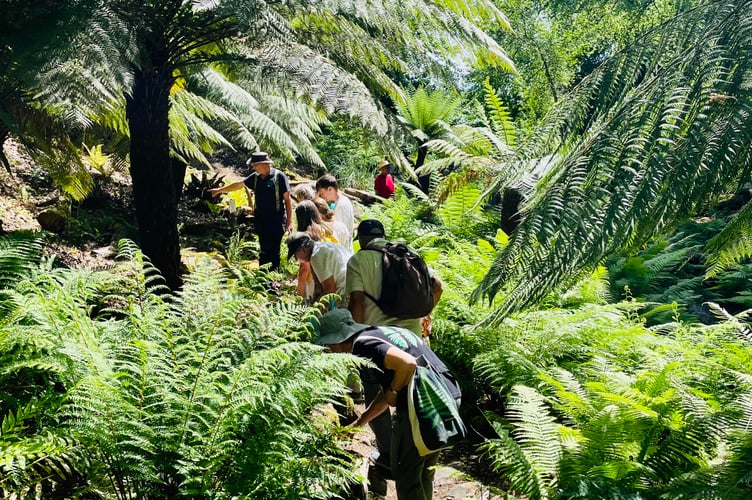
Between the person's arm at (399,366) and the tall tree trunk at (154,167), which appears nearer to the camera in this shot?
the person's arm at (399,366)

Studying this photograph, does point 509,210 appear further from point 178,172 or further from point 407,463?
point 407,463

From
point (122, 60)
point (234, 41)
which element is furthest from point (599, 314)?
point (122, 60)

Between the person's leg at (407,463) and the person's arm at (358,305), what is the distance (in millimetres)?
713

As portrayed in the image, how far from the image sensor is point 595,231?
2.61m

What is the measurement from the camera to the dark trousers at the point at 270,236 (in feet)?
19.3

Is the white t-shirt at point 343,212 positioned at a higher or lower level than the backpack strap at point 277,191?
lower

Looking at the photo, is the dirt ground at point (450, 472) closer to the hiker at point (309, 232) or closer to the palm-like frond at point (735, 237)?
the hiker at point (309, 232)

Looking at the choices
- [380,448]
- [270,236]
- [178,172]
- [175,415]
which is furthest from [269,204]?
[175,415]

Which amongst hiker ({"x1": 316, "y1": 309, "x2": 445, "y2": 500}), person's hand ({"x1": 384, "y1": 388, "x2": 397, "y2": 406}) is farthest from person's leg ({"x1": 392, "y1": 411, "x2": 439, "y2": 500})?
person's hand ({"x1": 384, "y1": 388, "x2": 397, "y2": 406})

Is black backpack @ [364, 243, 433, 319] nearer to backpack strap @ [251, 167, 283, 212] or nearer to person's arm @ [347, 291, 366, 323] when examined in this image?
person's arm @ [347, 291, 366, 323]

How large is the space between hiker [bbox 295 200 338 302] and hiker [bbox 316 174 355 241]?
72 cm

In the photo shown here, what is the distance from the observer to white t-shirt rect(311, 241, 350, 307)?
391 centimetres

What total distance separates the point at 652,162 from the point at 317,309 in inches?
58.5

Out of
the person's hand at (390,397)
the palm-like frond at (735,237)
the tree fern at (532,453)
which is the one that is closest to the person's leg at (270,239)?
the tree fern at (532,453)
